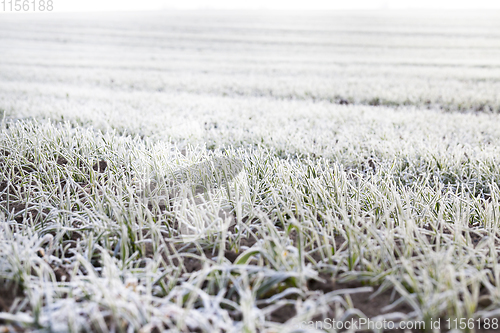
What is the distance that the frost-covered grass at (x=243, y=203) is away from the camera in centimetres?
141

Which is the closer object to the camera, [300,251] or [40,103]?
[300,251]

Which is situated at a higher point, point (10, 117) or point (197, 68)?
point (197, 68)

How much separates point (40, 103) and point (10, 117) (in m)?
1.05

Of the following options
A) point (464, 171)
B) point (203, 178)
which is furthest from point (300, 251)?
point (464, 171)

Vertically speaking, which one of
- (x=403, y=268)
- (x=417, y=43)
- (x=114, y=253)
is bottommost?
(x=114, y=253)

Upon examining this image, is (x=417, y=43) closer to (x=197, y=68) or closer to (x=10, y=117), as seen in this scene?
(x=197, y=68)

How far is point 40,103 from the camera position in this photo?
6082 millimetres

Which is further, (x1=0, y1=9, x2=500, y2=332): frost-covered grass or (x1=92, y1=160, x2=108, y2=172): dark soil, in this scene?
(x1=92, y1=160, x2=108, y2=172): dark soil

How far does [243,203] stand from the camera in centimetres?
218

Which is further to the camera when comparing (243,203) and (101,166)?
(101,166)

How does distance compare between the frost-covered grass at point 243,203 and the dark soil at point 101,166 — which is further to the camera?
the dark soil at point 101,166

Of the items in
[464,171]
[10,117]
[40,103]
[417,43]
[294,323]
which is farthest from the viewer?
[417,43]

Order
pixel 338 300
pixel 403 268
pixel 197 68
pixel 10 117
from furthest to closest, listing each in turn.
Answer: pixel 197 68 < pixel 10 117 < pixel 403 268 < pixel 338 300

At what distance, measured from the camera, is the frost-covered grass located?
1408 millimetres
